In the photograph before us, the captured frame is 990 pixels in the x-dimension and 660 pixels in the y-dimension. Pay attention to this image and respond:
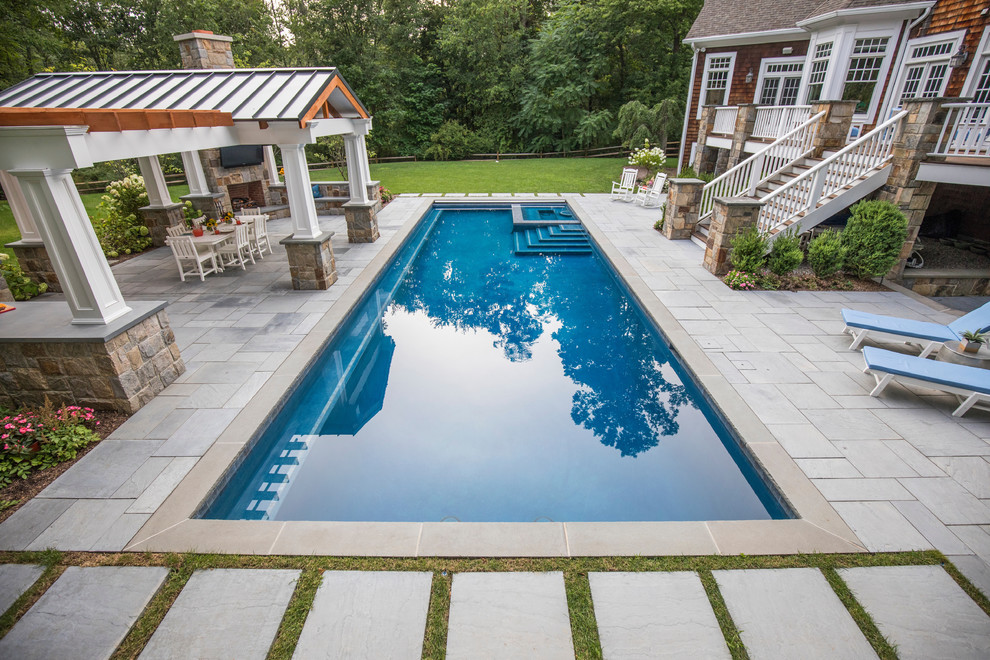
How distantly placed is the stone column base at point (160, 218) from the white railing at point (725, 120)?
14.5 metres

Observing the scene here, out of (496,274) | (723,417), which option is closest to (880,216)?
(723,417)

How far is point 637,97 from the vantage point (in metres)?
24.5

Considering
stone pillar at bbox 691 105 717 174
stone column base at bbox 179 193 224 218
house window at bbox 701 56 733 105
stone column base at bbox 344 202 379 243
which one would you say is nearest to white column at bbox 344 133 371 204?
stone column base at bbox 344 202 379 243

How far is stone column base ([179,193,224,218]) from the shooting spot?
11.3 meters

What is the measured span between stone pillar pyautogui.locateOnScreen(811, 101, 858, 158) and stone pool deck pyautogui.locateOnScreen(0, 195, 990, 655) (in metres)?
3.81

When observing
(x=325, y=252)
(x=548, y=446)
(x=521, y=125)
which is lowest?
(x=548, y=446)

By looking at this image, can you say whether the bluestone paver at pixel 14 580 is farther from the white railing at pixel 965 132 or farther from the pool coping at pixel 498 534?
the white railing at pixel 965 132

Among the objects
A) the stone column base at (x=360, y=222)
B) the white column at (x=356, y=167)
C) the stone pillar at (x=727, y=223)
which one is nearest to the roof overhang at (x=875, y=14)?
the stone pillar at (x=727, y=223)

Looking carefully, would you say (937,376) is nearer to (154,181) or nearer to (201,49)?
(154,181)

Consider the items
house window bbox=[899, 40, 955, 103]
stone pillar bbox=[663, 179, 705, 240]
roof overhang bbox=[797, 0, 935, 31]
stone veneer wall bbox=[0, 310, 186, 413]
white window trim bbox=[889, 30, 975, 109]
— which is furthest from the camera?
stone pillar bbox=[663, 179, 705, 240]

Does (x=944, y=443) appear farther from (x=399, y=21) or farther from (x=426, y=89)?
(x=399, y=21)

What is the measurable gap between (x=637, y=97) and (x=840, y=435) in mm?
24322

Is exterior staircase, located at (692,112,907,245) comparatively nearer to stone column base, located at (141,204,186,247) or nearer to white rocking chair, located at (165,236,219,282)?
white rocking chair, located at (165,236,219,282)

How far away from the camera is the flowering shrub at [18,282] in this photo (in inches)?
296
